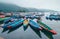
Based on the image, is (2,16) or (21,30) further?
(2,16)

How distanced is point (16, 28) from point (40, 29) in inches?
32.1

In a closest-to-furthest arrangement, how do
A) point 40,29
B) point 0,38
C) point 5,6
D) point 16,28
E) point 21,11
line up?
point 0,38 → point 40,29 → point 16,28 → point 5,6 → point 21,11

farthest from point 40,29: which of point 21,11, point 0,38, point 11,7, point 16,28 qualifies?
point 21,11

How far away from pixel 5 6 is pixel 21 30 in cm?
168

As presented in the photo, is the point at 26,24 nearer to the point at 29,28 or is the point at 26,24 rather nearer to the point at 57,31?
the point at 29,28

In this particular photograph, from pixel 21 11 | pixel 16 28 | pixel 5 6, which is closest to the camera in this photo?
pixel 16 28

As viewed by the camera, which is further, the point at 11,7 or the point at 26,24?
the point at 11,7

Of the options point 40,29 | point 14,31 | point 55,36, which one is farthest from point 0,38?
point 55,36

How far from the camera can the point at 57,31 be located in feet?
12.2

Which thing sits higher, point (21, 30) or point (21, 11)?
point (21, 11)

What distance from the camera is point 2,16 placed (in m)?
5.06

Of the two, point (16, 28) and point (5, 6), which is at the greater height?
point (5, 6)

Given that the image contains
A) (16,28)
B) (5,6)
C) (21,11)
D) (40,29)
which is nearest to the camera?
(40,29)

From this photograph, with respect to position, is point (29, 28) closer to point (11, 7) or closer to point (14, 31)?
point (14, 31)
